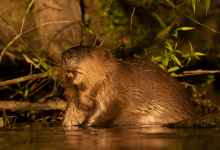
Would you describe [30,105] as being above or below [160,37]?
below

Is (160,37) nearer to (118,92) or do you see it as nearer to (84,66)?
(118,92)

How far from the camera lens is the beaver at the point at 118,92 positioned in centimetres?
284

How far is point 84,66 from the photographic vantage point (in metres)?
2.80

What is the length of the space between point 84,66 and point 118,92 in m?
0.40

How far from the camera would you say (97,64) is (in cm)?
291

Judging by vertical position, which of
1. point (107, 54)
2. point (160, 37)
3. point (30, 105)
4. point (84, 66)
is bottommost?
point (30, 105)

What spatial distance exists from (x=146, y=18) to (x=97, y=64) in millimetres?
5368

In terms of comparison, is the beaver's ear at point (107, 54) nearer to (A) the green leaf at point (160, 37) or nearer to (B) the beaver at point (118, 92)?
(B) the beaver at point (118, 92)

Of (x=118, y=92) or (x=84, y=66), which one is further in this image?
(x=118, y=92)

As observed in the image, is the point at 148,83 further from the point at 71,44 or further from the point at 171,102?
the point at 71,44

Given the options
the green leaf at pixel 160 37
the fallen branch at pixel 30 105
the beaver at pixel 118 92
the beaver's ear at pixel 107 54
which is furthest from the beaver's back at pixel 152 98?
the fallen branch at pixel 30 105

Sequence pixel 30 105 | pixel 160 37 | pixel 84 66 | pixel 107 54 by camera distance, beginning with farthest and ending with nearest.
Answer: pixel 30 105, pixel 160 37, pixel 107 54, pixel 84 66

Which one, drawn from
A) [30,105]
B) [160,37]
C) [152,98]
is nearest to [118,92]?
[152,98]

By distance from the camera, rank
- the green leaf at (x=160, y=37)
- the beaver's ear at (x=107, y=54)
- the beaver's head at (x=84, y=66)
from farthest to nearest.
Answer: the green leaf at (x=160, y=37) → the beaver's ear at (x=107, y=54) → the beaver's head at (x=84, y=66)
